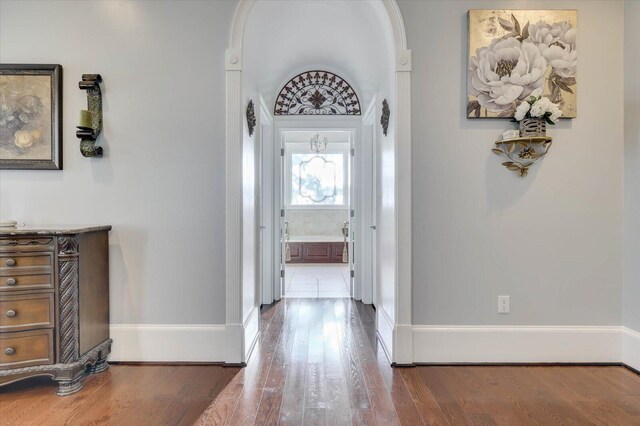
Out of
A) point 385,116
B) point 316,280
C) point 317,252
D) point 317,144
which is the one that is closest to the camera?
point 385,116

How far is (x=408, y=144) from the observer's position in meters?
2.45

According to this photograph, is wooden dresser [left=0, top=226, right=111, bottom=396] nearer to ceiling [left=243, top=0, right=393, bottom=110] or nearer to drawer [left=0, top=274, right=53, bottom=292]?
drawer [left=0, top=274, right=53, bottom=292]

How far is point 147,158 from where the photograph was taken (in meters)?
2.48

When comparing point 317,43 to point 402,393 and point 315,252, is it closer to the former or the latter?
point 402,393

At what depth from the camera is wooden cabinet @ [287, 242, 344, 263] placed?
6980 millimetres

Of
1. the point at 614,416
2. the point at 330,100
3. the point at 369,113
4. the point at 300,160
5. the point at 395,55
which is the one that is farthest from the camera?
the point at 300,160

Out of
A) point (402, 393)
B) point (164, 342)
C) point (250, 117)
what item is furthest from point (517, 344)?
point (250, 117)

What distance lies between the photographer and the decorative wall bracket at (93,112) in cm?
240

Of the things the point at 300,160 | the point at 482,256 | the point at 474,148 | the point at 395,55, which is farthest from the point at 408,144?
the point at 300,160

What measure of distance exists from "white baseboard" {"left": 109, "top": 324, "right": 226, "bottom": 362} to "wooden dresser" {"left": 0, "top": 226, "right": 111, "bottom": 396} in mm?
340

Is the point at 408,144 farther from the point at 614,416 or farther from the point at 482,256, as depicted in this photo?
the point at 614,416

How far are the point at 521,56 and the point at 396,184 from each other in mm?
1174

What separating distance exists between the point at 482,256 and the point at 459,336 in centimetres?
56

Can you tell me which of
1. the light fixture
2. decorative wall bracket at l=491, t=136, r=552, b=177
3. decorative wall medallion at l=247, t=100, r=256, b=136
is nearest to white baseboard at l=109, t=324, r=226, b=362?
decorative wall medallion at l=247, t=100, r=256, b=136
